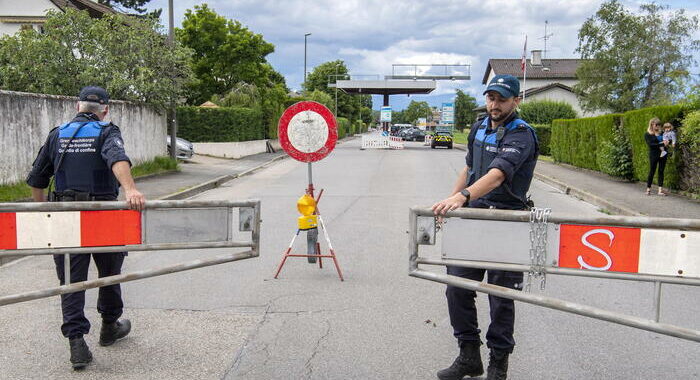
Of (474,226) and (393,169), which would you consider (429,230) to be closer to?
(474,226)

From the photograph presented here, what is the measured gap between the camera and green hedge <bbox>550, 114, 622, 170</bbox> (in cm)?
2002

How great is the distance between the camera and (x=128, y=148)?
1934 cm

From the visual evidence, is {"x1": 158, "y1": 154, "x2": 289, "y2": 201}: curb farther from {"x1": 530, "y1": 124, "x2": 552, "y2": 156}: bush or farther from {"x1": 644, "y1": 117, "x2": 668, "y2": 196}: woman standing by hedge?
{"x1": 530, "y1": 124, "x2": 552, "y2": 156}: bush

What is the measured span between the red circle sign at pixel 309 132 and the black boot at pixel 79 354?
353cm

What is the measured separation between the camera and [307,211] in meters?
7.44

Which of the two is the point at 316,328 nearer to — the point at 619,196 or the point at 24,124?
the point at 24,124

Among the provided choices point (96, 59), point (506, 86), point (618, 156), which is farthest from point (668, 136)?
point (96, 59)

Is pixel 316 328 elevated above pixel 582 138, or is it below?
below

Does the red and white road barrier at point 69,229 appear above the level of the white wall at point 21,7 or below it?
below

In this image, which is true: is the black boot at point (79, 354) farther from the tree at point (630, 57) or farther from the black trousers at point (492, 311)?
the tree at point (630, 57)

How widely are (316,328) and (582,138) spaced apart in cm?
2020

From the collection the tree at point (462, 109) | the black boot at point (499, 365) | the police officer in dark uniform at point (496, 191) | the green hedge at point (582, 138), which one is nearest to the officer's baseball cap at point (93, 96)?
the police officer in dark uniform at point (496, 191)

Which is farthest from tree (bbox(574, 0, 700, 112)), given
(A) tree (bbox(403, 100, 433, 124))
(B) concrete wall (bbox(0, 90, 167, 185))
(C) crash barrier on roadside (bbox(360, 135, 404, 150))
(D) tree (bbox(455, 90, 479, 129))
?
(A) tree (bbox(403, 100, 433, 124))

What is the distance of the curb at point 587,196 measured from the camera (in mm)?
12382
